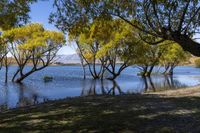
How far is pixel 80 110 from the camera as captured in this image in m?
18.5

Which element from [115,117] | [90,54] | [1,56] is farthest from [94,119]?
[90,54]

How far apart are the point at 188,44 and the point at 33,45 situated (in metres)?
58.5

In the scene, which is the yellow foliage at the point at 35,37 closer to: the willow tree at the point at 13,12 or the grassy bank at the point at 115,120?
the willow tree at the point at 13,12

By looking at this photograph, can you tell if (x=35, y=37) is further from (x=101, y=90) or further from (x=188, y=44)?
(x=188, y=44)

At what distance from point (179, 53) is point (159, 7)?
73.0 meters

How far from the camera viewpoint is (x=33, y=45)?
69188 mm

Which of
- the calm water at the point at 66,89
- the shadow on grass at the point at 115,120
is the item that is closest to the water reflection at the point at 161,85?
the calm water at the point at 66,89

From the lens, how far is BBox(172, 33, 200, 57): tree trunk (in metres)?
12.8

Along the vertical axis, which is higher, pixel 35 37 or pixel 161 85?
pixel 35 37

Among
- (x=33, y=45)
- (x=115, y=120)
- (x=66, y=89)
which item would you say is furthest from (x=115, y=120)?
(x=33, y=45)

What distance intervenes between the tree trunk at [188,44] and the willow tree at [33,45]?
57.4 metres

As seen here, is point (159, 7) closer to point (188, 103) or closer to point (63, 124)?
point (188, 103)

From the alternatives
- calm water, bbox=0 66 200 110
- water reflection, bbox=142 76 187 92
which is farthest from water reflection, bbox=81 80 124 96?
water reflection, bbox=142 76 187 92

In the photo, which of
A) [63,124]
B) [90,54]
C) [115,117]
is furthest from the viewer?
[90,54]
